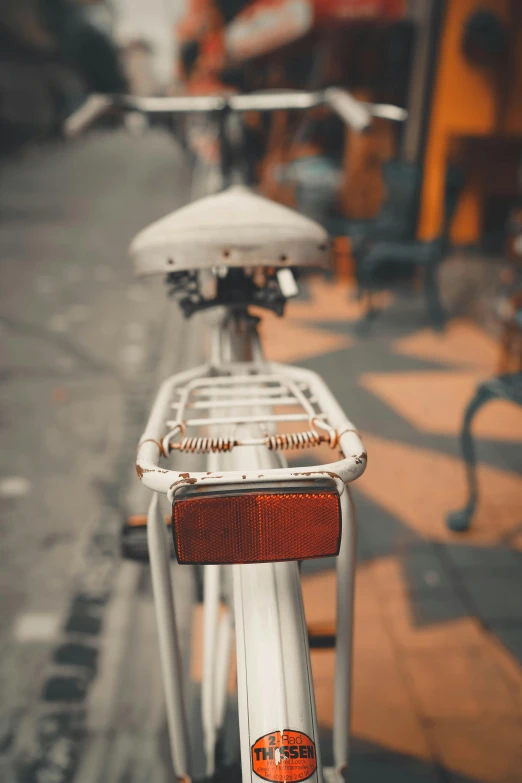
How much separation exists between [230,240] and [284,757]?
1.11m

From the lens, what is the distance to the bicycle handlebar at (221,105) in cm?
247

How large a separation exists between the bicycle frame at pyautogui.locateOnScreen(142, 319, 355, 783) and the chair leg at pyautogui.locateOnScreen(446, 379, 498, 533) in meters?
1.55

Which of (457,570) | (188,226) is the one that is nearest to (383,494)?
(457,570)

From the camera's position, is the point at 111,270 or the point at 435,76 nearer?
the point at 435,76

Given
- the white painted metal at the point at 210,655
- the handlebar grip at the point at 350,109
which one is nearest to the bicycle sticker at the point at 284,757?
the white painted metal at the point at 210,655

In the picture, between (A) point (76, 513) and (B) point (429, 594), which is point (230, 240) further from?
(A) point (76, 513)

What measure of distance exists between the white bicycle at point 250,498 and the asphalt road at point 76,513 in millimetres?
409

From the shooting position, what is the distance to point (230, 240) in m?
1.51

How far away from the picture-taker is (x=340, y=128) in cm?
988

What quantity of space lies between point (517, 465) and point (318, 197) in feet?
15.9

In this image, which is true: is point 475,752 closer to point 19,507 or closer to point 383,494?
point 383,494

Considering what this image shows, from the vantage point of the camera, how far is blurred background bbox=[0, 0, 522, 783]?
6.64 ft

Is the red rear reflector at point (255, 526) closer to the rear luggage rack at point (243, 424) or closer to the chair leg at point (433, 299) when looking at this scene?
the rear luggage rack at point (243, 424)

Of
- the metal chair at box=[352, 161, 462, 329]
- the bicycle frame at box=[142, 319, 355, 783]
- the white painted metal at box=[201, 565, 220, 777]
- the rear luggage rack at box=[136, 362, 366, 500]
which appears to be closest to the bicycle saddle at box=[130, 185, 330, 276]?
the rear luggage rack at box=[136, 362, 366, 500]
